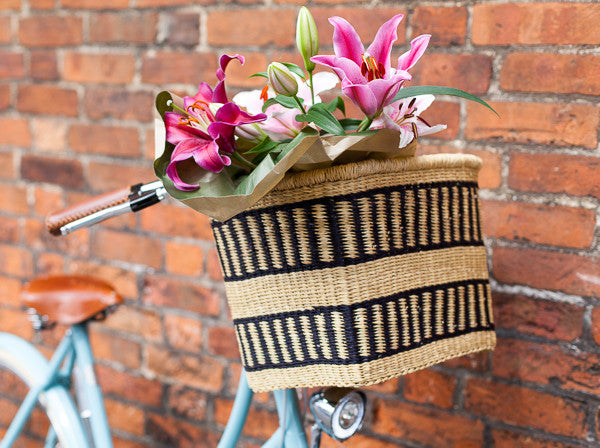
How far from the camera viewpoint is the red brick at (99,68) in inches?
50.7

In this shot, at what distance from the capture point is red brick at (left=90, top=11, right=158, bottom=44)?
125cm

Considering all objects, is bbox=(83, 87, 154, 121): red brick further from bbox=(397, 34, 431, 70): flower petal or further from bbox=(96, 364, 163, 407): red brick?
bbox=(397, 34, 431, 70): flower petal

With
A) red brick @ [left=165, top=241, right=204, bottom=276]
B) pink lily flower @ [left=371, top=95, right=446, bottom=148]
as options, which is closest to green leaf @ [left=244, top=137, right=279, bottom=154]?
pink lily flower @ [left=371, top=95, right=446, bottom=148]

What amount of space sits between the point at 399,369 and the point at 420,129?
0.27 meters

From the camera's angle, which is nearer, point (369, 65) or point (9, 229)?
point (369, 65)

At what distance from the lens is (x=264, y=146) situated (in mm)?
609

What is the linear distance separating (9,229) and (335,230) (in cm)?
121

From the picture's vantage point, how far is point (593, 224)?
36.5 inches

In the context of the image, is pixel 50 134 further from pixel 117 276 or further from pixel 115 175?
pixel 117 276

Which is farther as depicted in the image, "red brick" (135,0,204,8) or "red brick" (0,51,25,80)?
"red brick" (0,51,25,80)

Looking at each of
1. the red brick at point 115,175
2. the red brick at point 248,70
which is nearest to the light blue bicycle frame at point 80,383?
the red brick at point 115,175

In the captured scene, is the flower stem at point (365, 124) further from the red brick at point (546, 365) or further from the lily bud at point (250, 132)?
the red brick at point (546, 365)

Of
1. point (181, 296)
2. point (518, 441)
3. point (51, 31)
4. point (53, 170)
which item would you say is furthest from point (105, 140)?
point (518, 441)

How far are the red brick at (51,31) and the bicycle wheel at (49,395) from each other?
675mm
